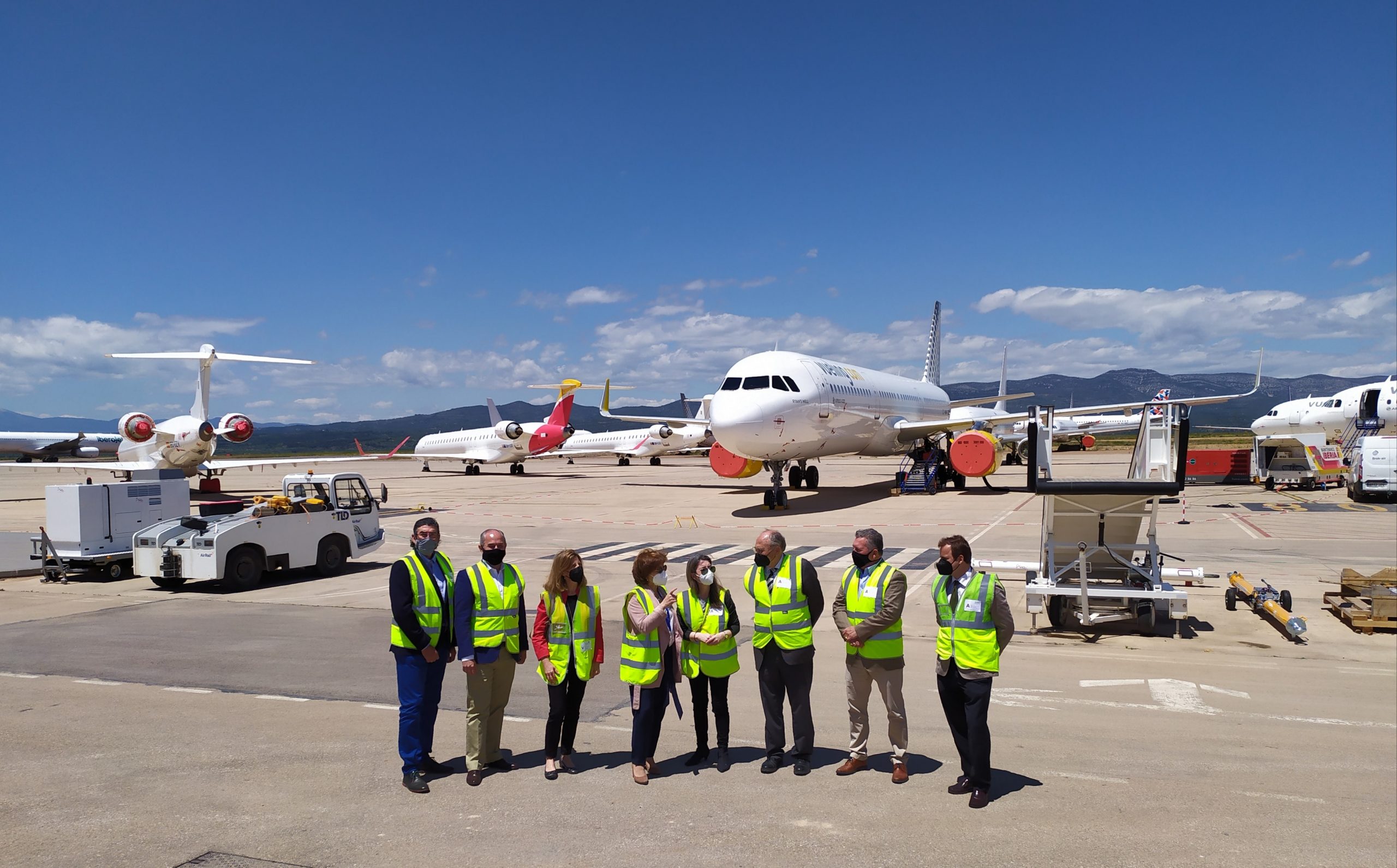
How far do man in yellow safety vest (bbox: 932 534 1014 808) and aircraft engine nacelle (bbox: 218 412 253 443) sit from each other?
1368 inches

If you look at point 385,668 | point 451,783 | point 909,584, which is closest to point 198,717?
point 385,668

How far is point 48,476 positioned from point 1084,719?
74.3 m

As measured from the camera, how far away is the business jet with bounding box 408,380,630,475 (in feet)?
185

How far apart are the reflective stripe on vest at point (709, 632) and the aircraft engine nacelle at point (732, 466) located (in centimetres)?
2520

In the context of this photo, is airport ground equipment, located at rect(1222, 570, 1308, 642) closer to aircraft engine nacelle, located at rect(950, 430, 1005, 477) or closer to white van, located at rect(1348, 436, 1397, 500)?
aircraft engine nacelle, located at rect(950, 430, 1005, 477)

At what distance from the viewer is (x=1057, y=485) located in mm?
→ 11266

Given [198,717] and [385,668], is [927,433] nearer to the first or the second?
[385,668]

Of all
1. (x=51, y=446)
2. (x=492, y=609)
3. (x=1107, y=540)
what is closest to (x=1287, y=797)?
(x=492, y=609)

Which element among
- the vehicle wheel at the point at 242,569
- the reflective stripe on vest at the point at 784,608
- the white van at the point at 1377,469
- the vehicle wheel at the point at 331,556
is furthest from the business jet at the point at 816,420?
the reflective stripe on vest at the point at 784,608

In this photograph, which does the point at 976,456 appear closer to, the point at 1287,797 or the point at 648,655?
the point at 1287,797

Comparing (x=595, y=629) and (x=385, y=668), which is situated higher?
(x=595, y=629)

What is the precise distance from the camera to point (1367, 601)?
11.9 metres

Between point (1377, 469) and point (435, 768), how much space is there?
3281 centimetres

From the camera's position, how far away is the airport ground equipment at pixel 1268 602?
35.6 feet
